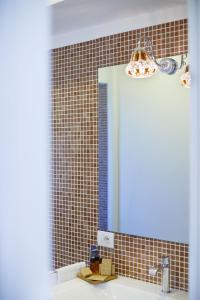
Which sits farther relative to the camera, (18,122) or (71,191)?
(71,191)

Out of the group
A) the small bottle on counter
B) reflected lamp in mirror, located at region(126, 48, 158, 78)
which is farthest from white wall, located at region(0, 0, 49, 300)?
the small bottle on counter

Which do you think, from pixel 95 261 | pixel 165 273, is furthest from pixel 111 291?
pixel 165 273

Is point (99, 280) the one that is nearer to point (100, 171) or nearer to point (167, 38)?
point (100, 171)

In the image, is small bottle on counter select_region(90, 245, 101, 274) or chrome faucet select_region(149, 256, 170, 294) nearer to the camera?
chrome faucet select_region(149, 256, 170, 294)

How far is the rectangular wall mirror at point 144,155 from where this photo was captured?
1.85m

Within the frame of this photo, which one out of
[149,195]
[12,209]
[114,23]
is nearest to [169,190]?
[149,195]

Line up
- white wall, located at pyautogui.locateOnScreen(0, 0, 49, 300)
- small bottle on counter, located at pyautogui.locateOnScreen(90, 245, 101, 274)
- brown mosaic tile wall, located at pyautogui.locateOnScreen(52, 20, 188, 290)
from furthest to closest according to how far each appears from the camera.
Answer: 1. small bottle on counter, located at pyautogui.locateOnScreen(90, 245, 101, 274)
2. brown mosaic tile wall, located at pyautogui.locateOnScreen(52, 20, 188, 290)
3. white wall, located at pyautogui.locateOnScreen(0, 0, 49, 300)

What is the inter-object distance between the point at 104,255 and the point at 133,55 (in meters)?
1.06

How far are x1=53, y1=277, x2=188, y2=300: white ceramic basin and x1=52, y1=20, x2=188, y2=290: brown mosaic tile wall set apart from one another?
76 millimetres

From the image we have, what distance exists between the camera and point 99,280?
6.25ft

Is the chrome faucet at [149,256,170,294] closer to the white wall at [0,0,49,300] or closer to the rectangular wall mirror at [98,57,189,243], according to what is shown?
the rectangular wall mirror at [98,57,189,243]

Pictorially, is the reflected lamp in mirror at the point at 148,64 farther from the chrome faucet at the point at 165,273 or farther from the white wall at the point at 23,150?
the white wall at the point at 23,150

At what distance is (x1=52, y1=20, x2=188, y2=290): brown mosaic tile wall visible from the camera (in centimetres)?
190

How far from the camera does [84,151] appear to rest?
2230mm
